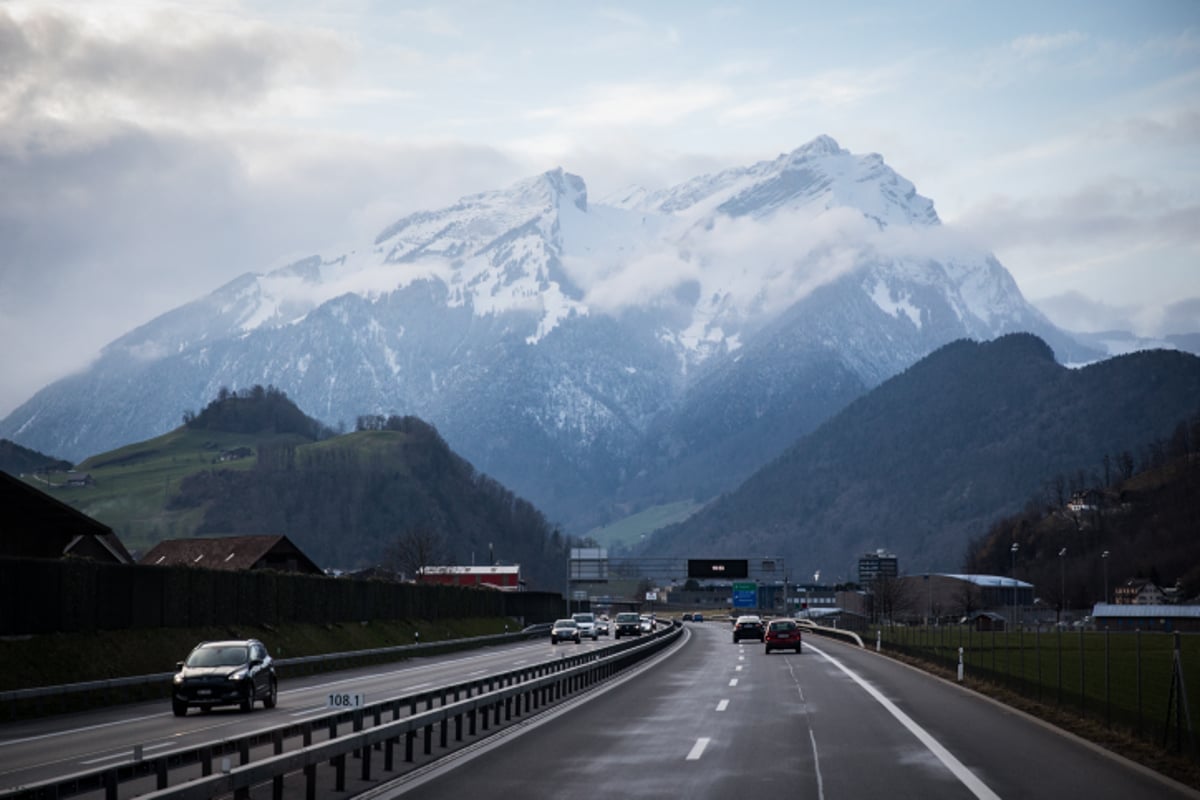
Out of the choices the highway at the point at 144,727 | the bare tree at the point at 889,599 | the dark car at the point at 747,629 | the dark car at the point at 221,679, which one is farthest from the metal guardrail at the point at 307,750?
the bare tree at the point at 889,599

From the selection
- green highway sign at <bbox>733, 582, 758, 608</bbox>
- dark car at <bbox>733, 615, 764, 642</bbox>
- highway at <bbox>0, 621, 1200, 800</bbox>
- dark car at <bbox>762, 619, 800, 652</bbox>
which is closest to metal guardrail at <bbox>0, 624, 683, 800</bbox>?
highway at <bbox>0, 621, 1200, 800</bbox>

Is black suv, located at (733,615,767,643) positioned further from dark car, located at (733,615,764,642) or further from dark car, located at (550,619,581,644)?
dark car, located at (550,619,581,644)

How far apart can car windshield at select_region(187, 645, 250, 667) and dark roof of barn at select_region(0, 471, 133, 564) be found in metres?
20.1

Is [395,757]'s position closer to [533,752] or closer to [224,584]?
[533,752]

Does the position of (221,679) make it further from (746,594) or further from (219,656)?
(746,594)

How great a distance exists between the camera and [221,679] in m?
32.8

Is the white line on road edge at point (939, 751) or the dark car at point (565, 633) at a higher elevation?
the white line on road edge at point (939, 751)

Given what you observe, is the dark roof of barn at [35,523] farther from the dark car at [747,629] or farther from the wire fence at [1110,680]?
the dark car at [747,629]

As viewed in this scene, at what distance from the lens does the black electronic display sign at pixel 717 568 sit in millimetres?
165000

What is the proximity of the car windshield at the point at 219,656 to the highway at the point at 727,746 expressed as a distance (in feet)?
3.86

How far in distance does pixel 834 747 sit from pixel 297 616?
42.7m

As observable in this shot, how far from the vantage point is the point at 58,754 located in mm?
24328

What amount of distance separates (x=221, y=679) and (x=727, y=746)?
14005mm

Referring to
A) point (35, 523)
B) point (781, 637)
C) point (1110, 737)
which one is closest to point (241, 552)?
point (35, 523)
